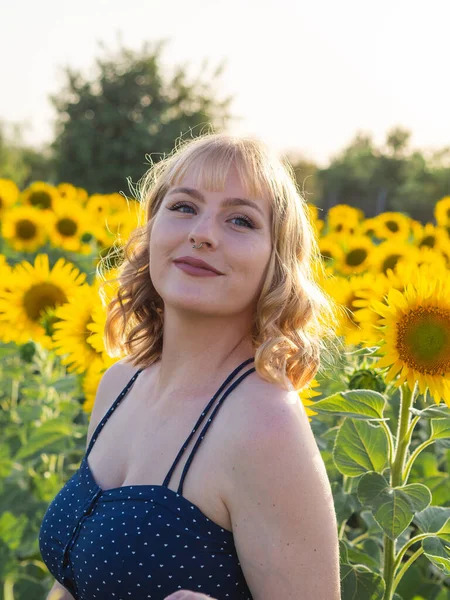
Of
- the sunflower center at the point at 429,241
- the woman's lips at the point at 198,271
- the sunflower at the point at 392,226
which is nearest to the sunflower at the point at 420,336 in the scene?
the woman's lips at the point at 198,271

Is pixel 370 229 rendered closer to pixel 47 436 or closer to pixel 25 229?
pixel 25 229

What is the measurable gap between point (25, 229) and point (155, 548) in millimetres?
4225

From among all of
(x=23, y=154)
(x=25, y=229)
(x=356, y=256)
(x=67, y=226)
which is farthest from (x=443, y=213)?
(x=23, y=154)

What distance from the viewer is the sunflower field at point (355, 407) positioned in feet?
5.64

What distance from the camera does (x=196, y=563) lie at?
151 centimetres

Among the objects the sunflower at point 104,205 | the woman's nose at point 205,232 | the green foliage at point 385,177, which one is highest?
the green foliage at point 385,177

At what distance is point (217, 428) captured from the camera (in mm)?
1563

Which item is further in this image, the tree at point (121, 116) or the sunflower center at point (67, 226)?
the tree at point (121, 116)

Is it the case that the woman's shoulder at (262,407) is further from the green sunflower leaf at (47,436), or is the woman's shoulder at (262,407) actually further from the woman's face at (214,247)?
the green sunflower leaf at (47,436)

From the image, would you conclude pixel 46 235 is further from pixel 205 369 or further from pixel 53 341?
pixel 205 369

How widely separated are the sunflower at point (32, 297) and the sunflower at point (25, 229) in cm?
208

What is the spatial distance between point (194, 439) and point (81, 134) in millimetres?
19815

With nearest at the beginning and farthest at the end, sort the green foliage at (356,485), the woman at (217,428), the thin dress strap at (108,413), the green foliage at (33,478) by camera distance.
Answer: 1. the woman at (217,428)
2. the green foliage at (356,485)
3. the thin dress strap at (108,413)
4. the green foliage at (33,478)

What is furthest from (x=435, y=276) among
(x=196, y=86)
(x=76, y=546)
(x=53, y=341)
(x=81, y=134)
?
(x=196, y=86)
